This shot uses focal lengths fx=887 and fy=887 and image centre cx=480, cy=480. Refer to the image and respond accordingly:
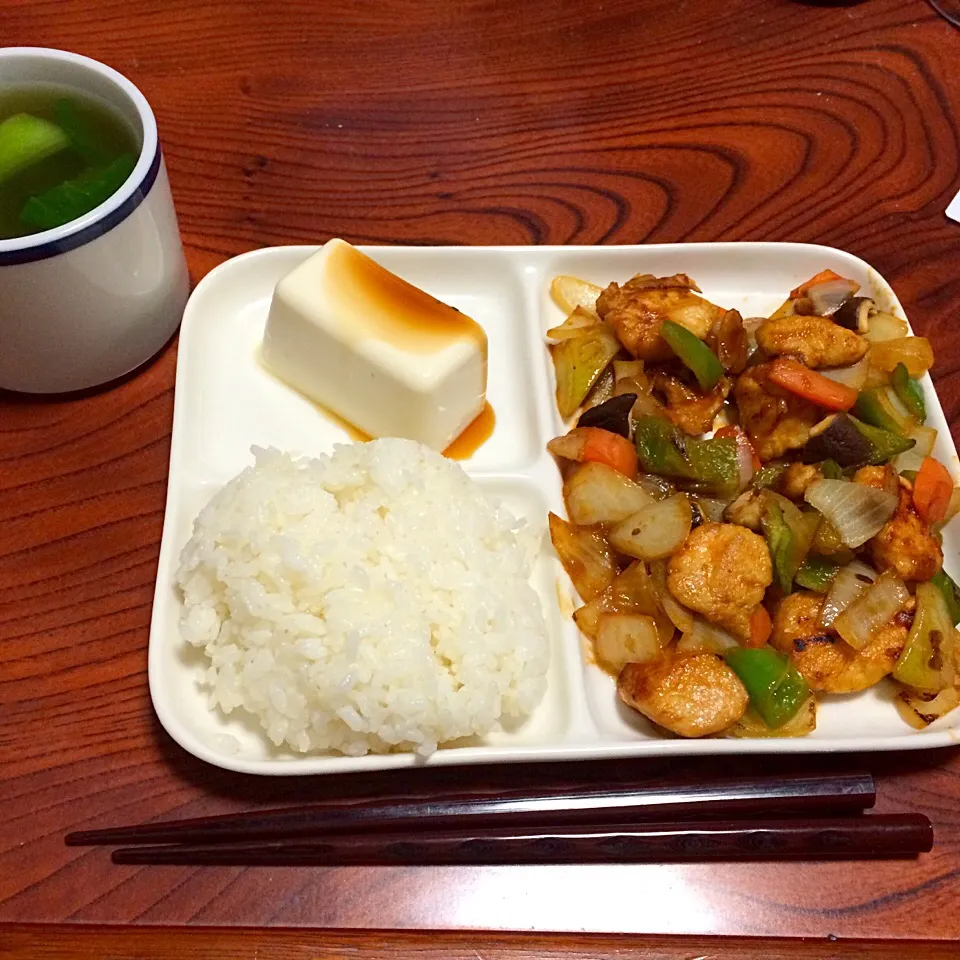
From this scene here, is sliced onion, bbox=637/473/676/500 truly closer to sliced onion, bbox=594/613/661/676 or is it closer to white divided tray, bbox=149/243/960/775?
white divided tray, bbox=149/243/960/775

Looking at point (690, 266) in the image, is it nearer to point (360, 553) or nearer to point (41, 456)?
point (360, 553)

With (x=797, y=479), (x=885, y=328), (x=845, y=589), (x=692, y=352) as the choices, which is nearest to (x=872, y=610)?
(x=845, y=589)

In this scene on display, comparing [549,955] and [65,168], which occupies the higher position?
[65,168]

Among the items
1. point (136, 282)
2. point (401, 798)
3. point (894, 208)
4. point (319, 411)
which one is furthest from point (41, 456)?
point (894, 208)

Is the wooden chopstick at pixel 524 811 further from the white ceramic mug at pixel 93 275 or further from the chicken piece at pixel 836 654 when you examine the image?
the white ceramic mug at pixel 93 275

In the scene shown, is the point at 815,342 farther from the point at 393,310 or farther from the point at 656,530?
the point at 393,310
